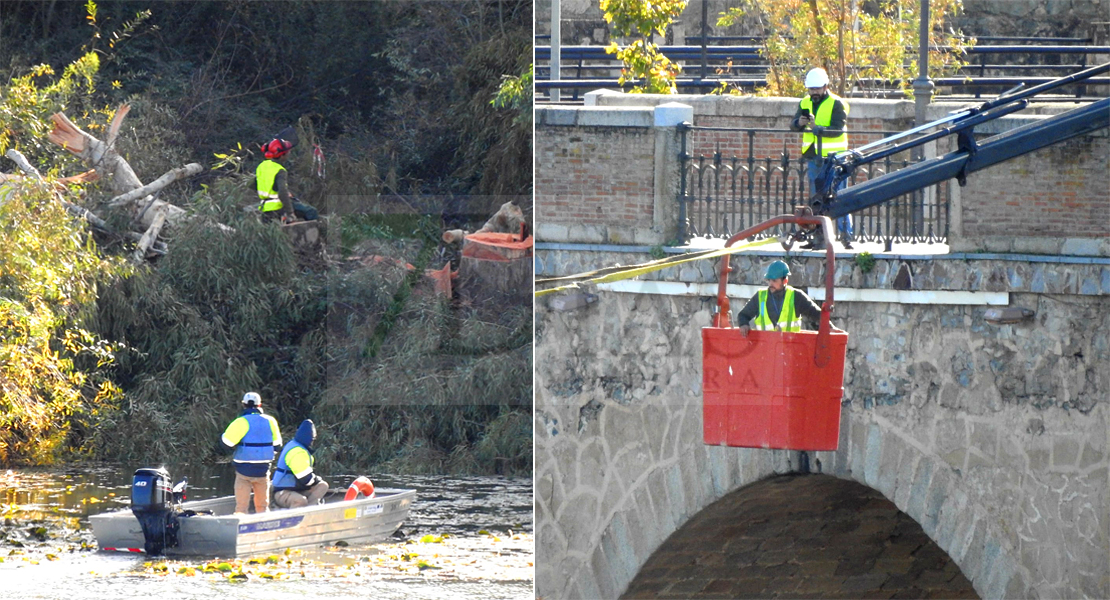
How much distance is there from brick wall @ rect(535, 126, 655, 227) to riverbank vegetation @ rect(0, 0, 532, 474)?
0.24 metres

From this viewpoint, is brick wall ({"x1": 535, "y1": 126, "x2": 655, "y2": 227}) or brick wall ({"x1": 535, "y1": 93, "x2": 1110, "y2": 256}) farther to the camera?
brick wall ({"x1": 535, "y1": 126, "x2": 655, "y2": 227})

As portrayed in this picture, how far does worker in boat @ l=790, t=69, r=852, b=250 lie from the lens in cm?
556

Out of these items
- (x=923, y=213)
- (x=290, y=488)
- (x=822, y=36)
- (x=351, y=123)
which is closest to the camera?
(x=351, y=123)

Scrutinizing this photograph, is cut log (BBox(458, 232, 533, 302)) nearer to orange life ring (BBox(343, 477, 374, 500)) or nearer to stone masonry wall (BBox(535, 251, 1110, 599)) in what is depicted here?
stone masonry wall (BBox(535, 251, 1110, 599))

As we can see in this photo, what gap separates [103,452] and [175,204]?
40.5 inches

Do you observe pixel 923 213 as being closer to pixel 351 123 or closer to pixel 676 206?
pixel 676 206

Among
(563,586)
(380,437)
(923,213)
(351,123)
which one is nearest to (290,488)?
(380,437)

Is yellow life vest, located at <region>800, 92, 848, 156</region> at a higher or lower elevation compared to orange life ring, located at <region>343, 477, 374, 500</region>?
higher

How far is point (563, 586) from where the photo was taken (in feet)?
19.4

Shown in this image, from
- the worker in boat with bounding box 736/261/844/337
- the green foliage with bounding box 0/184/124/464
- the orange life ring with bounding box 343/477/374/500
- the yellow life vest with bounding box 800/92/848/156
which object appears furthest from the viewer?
the orange life ring with bounding box 343/477/374/500

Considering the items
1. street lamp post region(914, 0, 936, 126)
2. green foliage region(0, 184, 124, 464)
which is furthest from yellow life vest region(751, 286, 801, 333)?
green foliage region(0, 184, 124, 464)

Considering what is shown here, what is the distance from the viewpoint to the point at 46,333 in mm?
5562

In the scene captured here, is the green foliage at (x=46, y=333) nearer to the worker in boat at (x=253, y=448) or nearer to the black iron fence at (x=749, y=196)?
the worker in boat at (x=253, y=448)

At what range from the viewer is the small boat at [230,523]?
569cm
